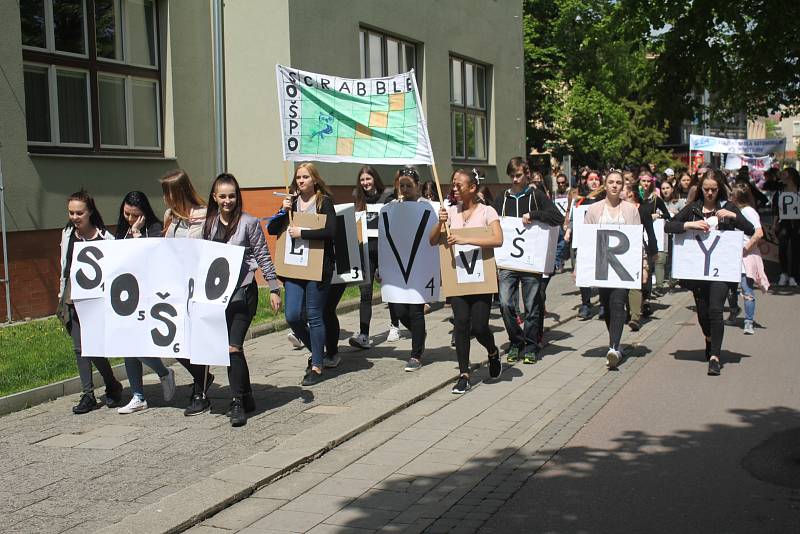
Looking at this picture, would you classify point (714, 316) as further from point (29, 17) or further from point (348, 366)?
point (29, 17)

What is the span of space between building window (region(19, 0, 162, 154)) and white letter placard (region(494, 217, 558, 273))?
6609 mm

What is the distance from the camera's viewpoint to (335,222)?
8789 millimetres

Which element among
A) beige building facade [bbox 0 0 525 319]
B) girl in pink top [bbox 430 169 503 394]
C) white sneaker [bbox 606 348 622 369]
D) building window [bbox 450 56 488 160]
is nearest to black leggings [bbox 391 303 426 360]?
girl in pink top [bbox 430 169 503 394]

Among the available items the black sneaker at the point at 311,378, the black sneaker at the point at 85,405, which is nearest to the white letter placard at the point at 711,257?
the black sneaker at the point at 311,378

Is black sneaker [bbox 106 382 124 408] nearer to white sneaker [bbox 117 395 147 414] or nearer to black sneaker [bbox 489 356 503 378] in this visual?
white sneaker [bbox 117 395 147 414]

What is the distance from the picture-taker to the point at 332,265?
8.90 meters

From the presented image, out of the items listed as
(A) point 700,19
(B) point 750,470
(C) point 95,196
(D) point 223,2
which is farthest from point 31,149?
(A) point 700,19

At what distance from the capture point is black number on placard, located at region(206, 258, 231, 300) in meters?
7.23

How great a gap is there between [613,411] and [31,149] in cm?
858

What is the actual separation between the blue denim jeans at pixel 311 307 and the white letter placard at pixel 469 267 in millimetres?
1188

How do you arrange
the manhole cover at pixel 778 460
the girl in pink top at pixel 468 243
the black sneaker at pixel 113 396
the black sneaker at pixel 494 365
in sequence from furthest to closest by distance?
the black sneaker at pixel 494 365
the girl in pink top at pixel 468 243
the black sneaker at pixel 113 396
the manhole cover at pixel 778 460

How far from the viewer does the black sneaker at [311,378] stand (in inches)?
344

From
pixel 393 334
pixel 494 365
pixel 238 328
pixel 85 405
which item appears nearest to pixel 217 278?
pixel 238 328

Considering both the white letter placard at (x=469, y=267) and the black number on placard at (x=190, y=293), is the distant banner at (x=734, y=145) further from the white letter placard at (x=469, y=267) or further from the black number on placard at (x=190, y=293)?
the black number on placard at (x=190, y=293)
